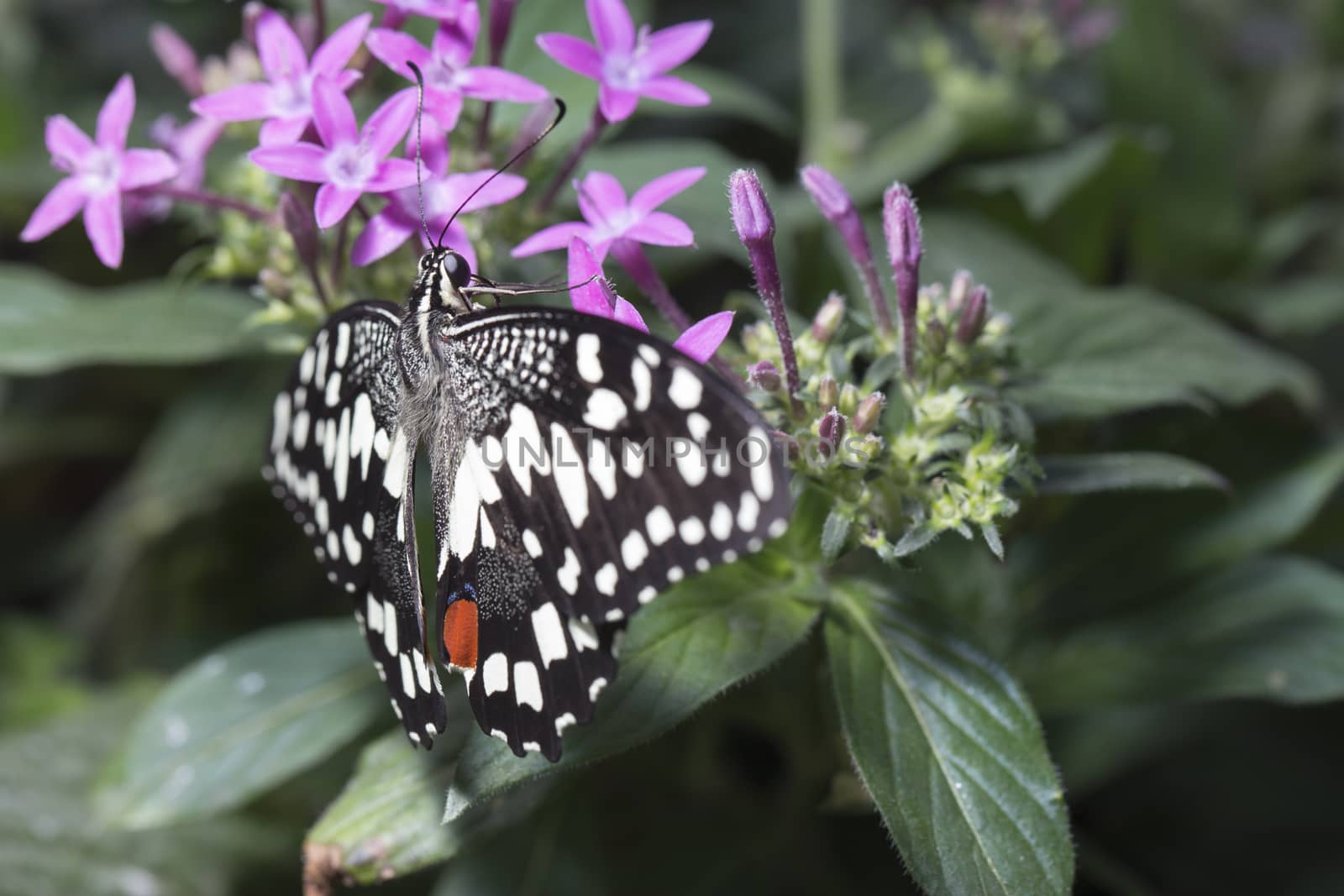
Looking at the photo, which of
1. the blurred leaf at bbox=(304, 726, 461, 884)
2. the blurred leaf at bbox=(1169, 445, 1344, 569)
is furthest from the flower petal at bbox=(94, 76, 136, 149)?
the blurred leaf at bbox=(1169, 445, 1344, 569)

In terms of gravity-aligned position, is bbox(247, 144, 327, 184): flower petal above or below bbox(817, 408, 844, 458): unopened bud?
above

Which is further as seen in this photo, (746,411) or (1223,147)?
(1223,147)

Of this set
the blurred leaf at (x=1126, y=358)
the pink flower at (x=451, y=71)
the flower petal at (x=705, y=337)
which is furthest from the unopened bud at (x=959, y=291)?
the pink flower at (x=451, y=71)

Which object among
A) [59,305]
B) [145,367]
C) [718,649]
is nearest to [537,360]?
[718,649]

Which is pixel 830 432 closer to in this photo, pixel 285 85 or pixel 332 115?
pixel 332 115

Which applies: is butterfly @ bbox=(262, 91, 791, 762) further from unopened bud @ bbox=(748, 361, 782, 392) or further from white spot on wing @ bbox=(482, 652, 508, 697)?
unopened bud @ bbox=(748, 361, 782, 392)

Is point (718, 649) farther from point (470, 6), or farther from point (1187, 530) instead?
point (1187, 530)

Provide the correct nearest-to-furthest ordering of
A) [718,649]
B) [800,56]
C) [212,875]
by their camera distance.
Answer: [718,649], [212,875], [800,56]

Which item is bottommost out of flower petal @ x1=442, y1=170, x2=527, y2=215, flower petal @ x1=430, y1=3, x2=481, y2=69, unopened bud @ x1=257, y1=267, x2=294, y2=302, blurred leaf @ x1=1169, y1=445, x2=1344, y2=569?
blurred leaf @ x1=1169, y1=445, x2=1344, y2=569

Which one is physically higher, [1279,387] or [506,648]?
→ [506,648]
